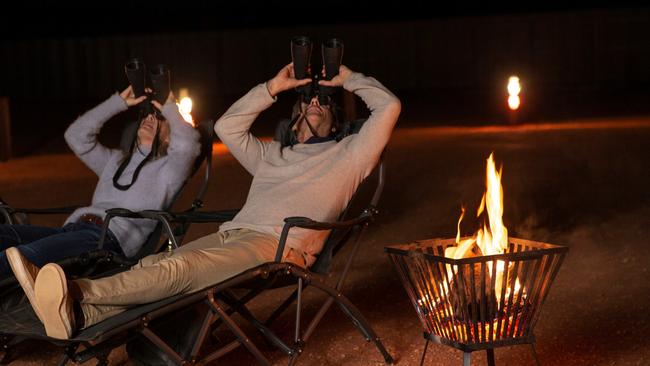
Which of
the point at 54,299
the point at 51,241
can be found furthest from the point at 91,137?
the point at 54,299

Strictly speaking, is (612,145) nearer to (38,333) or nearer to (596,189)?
(596,189)

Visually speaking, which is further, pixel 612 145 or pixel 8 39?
pixel 8 39

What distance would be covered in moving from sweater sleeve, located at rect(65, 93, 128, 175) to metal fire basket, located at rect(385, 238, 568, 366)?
6.44ft

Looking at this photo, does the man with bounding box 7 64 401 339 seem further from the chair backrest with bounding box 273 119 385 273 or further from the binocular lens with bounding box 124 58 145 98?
the binocular lens with bounding box 124 58 145 98

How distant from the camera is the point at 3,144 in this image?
11.7 metres

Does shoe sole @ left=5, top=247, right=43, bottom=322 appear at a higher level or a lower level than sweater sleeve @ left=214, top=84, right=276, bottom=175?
lower

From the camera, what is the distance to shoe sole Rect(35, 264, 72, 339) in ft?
11.1

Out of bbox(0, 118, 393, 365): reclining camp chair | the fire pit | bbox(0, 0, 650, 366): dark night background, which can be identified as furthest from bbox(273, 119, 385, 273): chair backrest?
the fire pit

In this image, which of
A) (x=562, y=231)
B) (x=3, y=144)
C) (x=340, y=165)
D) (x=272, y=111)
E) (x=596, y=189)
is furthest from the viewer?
(x=272, y=111)

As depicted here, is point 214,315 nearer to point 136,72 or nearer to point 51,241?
point 51,241

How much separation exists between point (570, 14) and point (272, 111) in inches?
230

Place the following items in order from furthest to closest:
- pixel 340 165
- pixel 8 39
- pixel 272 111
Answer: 1. pixel 8 39
2. pixel 272 111
3. pixel 340 165

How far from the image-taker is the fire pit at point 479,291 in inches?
137

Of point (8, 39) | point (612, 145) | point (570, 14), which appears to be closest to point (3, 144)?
point (612, 145)
